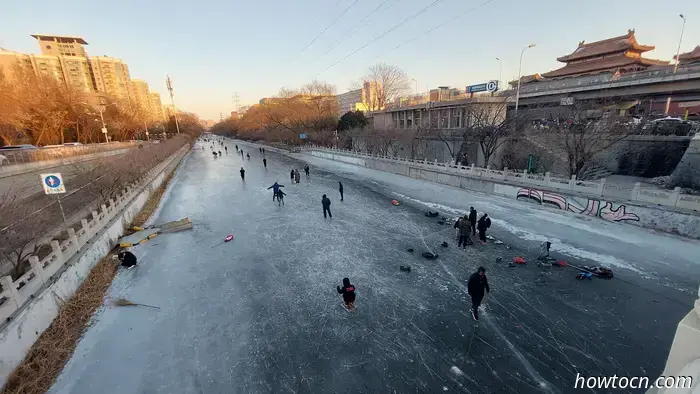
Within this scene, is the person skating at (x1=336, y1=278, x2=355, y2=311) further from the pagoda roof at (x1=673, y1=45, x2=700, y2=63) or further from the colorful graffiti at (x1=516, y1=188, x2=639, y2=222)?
the pagoda roof at (x1=673, y1=45, x2=700, y2=63)

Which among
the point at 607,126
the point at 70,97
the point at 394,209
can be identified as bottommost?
the point at 394,209

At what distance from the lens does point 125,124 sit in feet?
173

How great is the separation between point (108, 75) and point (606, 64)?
472ft

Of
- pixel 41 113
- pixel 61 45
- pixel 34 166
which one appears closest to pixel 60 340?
pixel 34 166

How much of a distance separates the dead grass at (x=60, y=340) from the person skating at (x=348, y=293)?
543 centimetres

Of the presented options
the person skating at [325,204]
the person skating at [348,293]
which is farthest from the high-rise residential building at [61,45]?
the person skating at [348,293]

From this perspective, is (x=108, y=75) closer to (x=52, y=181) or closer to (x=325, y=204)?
(x=52, y=181)

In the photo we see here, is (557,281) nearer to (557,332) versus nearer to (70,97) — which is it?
(557,332)

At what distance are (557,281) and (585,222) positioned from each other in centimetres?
641

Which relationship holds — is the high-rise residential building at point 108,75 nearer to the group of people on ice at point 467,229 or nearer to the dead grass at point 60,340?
the dead grass at point 60,340

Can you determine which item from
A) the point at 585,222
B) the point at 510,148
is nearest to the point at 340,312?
the point at 585,222

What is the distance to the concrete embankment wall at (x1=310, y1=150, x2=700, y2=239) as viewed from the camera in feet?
34.6

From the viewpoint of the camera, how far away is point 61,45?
109 meters

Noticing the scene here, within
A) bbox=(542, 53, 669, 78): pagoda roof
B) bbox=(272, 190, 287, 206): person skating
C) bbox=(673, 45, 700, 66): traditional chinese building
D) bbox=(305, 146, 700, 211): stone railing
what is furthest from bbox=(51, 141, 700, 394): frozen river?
bbox=(673, 45, 700, 66): traditional chinese building
